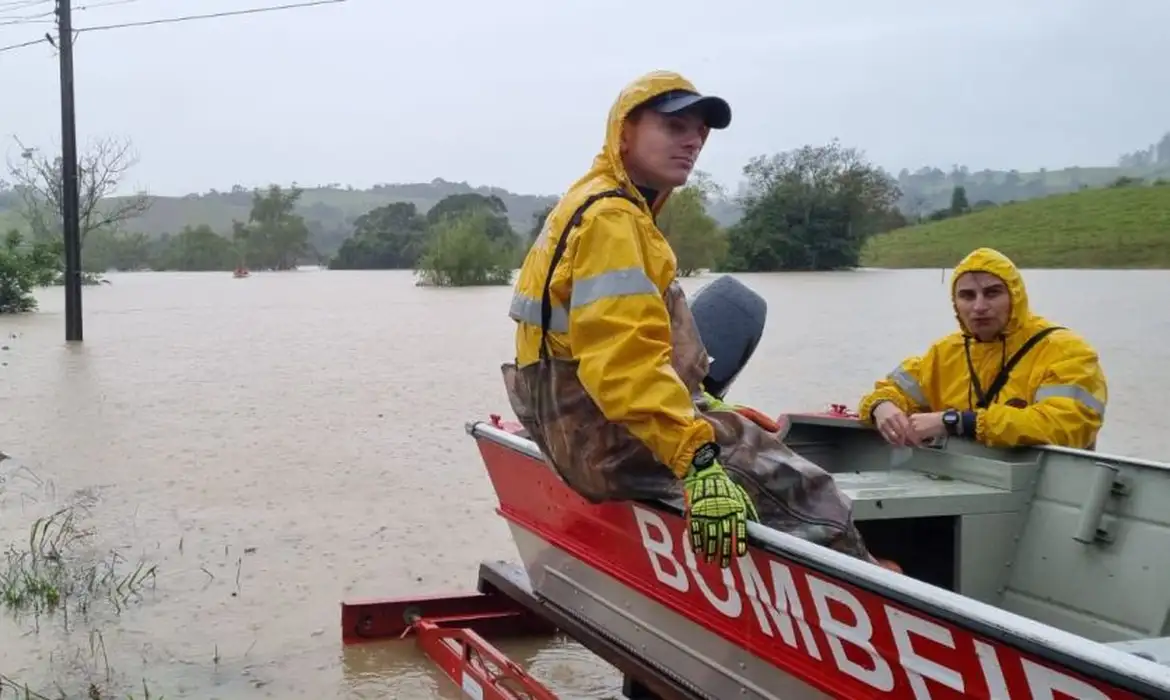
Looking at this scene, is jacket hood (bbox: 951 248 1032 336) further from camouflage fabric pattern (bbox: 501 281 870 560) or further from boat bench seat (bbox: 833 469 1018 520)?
camouflage fabric pattern (bbox: 501 281 870 560)

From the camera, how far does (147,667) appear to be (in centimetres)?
509

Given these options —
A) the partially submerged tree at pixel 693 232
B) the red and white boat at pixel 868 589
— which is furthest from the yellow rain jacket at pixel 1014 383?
the partially submerged tree at pixel 693 232

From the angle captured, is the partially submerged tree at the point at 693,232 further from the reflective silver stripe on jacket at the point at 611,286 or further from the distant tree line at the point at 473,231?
the reflective silver stripe on jacket at the point at 611,286

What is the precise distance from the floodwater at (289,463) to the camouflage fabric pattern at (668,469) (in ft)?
5.71

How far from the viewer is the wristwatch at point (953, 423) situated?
14.4ft

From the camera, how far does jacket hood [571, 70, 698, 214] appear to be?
3215 mm

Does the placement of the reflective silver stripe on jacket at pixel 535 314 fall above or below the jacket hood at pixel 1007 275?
below

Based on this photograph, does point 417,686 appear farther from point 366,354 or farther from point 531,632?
Answer: point 366,354

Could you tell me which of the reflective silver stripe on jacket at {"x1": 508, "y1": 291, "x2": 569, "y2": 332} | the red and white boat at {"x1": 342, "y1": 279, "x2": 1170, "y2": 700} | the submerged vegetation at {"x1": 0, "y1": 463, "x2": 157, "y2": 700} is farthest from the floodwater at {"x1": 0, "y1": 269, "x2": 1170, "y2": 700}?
the reflective silver stripe on jacket at {"x1": 508, "y1": 291, "x2": 569, "y2": 332}

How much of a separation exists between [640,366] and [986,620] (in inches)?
38.4

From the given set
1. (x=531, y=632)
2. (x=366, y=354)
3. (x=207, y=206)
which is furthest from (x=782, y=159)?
(x=207, y=206)

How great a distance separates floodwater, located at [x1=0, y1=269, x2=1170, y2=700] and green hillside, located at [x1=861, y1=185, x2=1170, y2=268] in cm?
2244

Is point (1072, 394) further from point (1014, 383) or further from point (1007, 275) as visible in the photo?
point (1007, 275)

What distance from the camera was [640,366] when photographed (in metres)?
2.97
